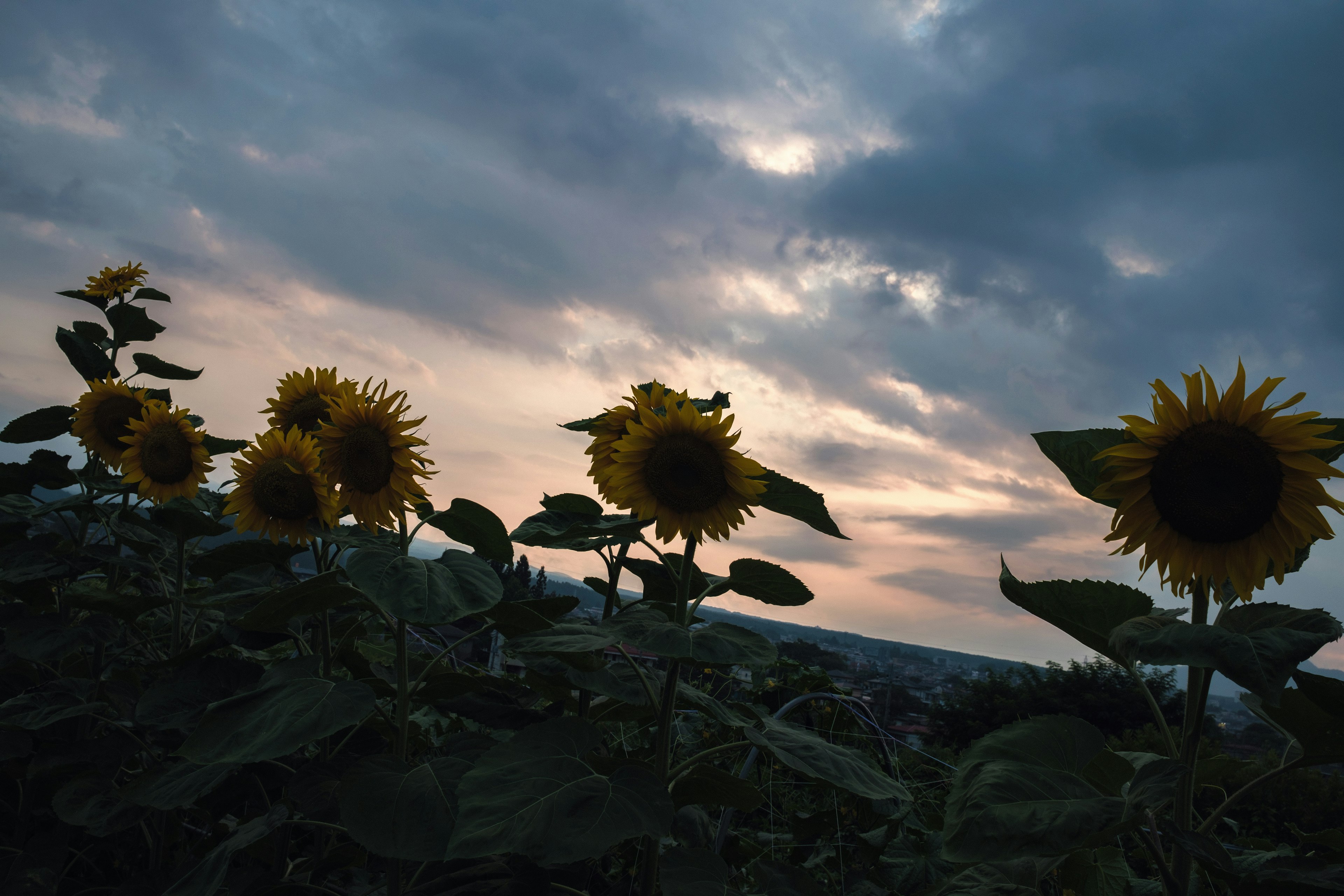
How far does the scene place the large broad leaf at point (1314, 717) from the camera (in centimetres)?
138

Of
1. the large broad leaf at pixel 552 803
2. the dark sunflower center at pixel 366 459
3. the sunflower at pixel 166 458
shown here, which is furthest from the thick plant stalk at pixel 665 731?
the sunflower at pixel 166 458

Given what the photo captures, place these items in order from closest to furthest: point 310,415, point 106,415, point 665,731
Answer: point 665,731, point 310,415, point 106,415

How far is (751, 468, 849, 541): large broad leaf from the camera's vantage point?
2020 millimetres

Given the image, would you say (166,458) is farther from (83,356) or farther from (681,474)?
(681,474)

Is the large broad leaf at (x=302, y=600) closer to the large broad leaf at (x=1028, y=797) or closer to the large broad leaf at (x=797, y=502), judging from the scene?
the large broad leaf at (x=797, y=502)

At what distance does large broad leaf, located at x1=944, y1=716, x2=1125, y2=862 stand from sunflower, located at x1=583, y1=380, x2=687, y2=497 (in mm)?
1231

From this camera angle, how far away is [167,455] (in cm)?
315

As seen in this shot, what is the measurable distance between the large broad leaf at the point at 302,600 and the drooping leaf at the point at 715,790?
1006 millimetres

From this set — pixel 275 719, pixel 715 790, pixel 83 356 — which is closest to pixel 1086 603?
pixel 715 790

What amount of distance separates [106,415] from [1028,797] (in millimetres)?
3866

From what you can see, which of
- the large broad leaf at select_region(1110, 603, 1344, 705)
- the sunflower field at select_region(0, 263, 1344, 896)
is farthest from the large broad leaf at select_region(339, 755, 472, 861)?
the large broad leaf at select_region(1110, 603, 1344, 705)

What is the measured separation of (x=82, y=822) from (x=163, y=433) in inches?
59.2

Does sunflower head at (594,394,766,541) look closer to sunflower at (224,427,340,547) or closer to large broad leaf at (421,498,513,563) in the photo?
large broad leaf at (421,498,513,563)

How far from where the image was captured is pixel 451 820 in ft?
5.67
